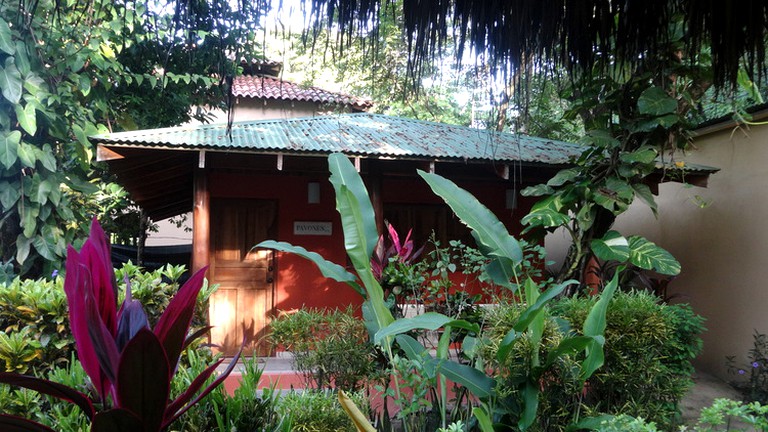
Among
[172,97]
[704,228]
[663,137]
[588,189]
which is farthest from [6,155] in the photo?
[704,228]

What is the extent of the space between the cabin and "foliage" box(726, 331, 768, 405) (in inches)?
111

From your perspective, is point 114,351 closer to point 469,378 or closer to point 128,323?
point 128,323

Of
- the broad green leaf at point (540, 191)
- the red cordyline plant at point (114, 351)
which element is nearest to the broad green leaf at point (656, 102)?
the broad green leaf at point (540, 191)

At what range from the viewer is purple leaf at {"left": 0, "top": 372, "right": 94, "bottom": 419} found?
1442 millimetres

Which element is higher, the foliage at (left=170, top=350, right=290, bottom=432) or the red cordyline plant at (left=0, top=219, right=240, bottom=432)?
the red cordyline plant at (left=0, top=219, right=240, bottom=432)

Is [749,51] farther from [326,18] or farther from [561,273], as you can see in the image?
[561,273]

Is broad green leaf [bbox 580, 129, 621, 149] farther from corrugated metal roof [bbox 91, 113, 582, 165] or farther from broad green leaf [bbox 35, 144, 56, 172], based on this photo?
broad green leaf [bbox 35, 144, 56, 172]

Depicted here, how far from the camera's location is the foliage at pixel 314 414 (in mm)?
2496

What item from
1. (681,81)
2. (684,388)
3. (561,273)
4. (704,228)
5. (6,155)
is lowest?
(684,388)

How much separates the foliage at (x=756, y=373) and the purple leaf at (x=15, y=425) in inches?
234

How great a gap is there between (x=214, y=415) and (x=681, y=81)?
541cm

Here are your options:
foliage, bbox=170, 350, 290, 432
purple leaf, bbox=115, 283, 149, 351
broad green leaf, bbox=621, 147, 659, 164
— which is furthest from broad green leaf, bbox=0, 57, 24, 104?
broad green leaf, bbox=621, 147, 659, 164

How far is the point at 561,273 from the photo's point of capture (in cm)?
605

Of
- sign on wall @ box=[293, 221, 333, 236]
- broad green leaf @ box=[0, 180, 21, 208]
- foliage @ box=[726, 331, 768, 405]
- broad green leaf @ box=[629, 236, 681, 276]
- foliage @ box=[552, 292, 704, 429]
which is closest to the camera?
foliage @ box=[552, 292, 704, 429]
